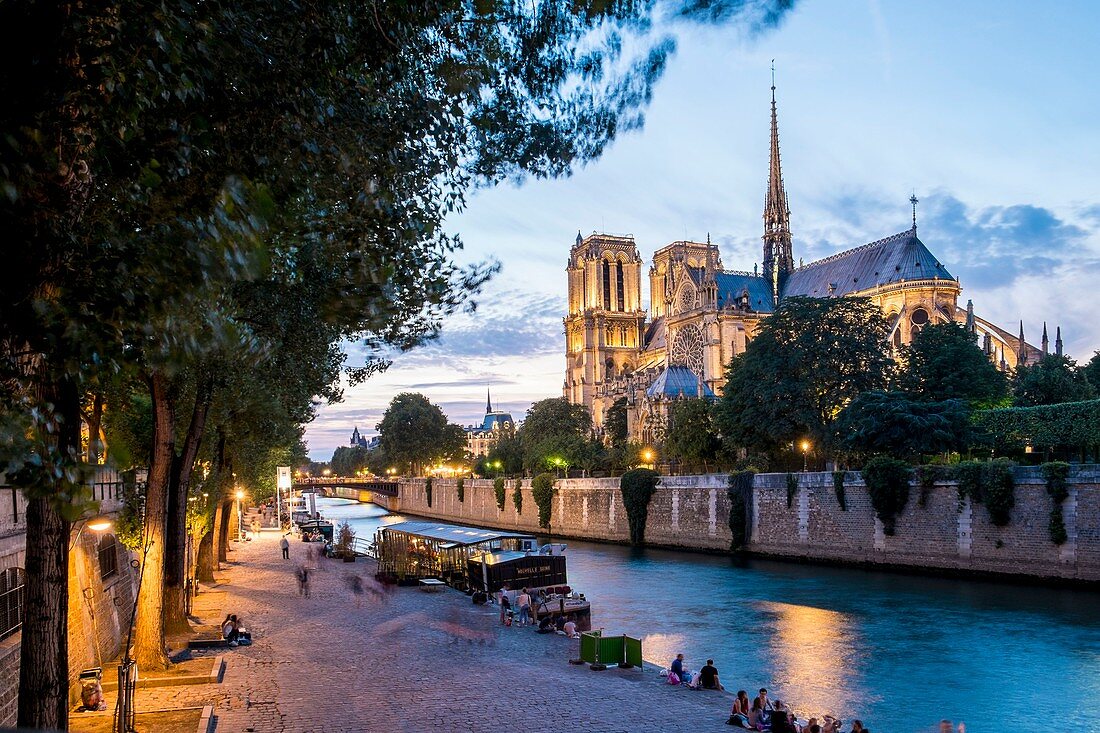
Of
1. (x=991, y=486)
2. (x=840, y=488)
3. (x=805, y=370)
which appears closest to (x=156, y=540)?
(x=991, y=486)

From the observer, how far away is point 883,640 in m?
25.6

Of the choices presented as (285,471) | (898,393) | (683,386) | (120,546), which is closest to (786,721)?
(120,546)

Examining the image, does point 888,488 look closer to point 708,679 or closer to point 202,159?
point 708,679

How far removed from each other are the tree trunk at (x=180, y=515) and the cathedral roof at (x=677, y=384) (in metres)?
60.3

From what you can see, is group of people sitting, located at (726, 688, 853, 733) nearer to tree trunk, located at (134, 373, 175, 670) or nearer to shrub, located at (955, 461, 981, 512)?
tree trunk, located at (134, 373, 175, 670)

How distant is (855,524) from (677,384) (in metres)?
43.8

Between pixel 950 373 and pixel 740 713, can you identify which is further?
pixel 950 373

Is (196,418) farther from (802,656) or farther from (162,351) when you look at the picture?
(802,656)

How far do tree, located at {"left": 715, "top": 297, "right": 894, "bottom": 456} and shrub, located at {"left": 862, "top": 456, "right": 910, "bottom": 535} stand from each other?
920 cm

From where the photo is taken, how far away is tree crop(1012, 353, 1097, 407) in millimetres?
55763

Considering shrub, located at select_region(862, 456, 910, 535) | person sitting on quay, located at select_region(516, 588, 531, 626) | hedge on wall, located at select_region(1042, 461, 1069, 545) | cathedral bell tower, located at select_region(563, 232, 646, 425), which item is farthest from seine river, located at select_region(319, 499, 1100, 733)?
cathedral bell tower, located at select_region(563, 232, 646, 425)

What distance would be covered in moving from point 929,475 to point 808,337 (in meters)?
15.0

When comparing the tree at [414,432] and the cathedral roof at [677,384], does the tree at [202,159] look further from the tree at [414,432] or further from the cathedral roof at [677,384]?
the tree at [414,432]

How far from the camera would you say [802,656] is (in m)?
24.2
